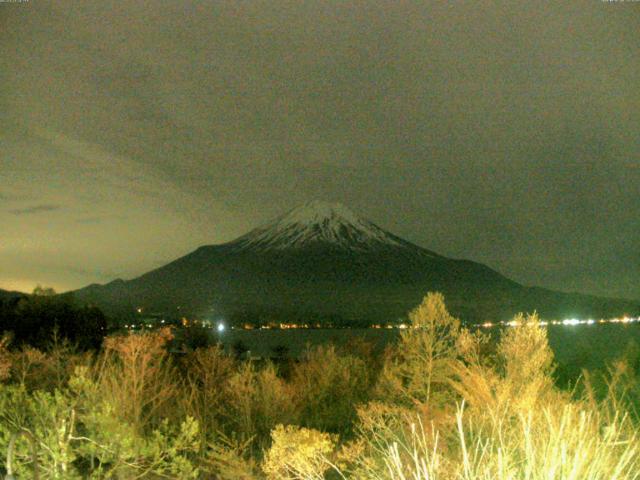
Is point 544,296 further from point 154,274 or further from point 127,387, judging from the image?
point 127,387

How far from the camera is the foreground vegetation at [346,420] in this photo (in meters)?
4.00

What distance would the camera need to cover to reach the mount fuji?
10262 centimetres

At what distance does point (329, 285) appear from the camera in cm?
11831

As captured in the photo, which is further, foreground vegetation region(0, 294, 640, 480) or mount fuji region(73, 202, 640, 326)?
mount fuji region(73, 202, 640, 326)

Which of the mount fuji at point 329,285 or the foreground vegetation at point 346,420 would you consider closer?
the foreground vegetation at point 346,420

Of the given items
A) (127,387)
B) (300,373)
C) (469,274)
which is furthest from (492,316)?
(127,387)

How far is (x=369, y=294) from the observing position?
115250mm

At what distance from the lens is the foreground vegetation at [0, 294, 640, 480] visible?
4.00m

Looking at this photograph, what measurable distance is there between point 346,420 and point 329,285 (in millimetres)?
103864

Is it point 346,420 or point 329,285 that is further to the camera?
point 329,285

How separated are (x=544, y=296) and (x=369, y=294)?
26.6 meters

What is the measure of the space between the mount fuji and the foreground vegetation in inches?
3139

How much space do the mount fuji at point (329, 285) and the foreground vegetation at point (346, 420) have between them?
262ft

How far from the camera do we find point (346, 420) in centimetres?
1452
